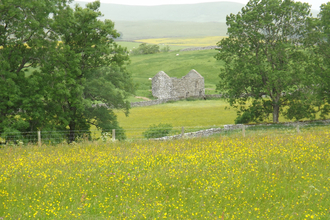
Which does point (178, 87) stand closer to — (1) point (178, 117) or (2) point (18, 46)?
(1) point (178, 117)

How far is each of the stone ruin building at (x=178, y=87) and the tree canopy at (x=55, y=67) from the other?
1696 inches

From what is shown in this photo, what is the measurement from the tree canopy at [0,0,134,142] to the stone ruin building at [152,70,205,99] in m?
43.1

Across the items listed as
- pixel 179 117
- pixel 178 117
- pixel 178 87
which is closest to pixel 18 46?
pixel 178 117

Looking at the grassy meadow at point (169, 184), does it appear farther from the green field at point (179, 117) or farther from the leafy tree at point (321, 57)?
the green field at point (179, 117)

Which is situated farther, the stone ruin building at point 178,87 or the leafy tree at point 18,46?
the stone ruin building at point 178,87

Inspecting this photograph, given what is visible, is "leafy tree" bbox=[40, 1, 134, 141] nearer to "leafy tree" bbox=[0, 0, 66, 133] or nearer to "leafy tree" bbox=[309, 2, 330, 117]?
"leafy tree" bbox=[0, 0, 66, 133]

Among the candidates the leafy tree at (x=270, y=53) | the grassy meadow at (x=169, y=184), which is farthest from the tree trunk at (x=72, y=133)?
the leafy tree at (x=270, y=53)

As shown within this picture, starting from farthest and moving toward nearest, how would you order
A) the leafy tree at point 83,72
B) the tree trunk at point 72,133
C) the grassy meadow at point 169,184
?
the tree trunk at point 72,133
the leafy tree at point 83,72
the grassy meadow at point 169,184

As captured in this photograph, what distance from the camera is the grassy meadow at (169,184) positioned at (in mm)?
7246

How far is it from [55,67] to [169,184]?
63.4 feet

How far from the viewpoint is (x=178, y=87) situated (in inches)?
2955

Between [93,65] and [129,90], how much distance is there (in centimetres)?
406

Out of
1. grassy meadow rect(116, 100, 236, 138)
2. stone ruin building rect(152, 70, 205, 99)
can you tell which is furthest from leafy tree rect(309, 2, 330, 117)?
stone ruin building rect(152, 70, 205, 99)

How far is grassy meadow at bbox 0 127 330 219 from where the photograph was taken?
23.8 ft
